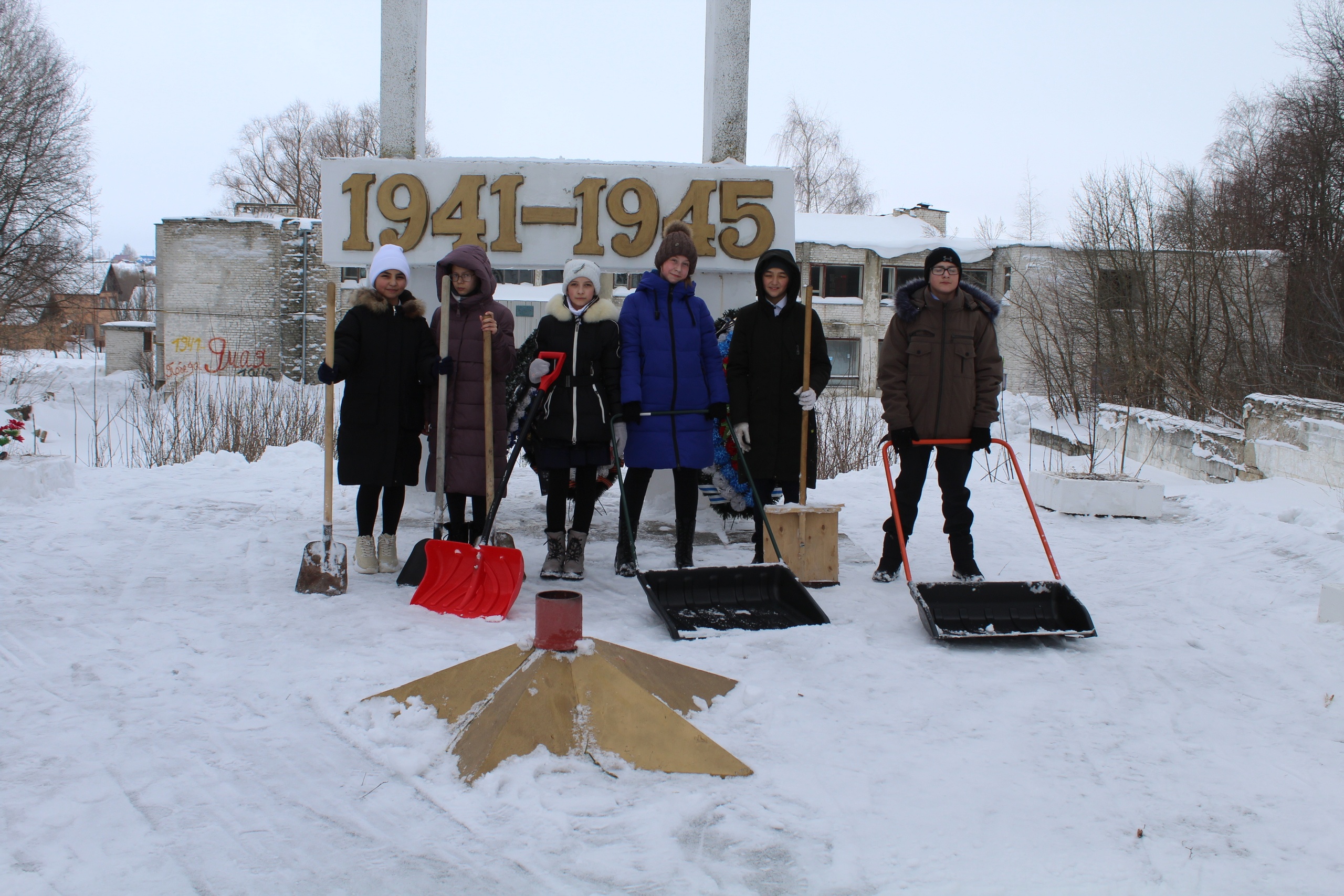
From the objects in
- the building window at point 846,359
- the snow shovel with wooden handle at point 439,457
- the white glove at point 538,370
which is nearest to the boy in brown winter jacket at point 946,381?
the white glove at point 538,370

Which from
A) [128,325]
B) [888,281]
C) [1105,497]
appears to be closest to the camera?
[1105,497]

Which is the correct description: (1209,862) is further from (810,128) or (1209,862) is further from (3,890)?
(810,128)

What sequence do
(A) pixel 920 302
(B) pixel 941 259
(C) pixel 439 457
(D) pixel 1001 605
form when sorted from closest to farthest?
(D) pixel 1001 605 → (B) pixel 941 259 → (A) pixel 920 302 → (C) pixel 439 457

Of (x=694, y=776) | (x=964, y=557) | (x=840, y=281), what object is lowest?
(x=694, y=776)

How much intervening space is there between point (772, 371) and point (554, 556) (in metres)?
1.55

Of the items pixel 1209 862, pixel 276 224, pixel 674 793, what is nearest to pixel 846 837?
pixel 674 793

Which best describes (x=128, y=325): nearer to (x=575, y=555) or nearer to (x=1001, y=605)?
(x=575, y=555)

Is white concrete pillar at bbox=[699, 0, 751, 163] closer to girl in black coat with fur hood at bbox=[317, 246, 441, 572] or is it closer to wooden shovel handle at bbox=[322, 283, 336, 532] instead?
girl in black coat with fur hood at bbox=[317, 246, 441, 572]

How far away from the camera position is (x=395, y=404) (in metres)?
4.75

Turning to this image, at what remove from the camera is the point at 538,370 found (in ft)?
15.3

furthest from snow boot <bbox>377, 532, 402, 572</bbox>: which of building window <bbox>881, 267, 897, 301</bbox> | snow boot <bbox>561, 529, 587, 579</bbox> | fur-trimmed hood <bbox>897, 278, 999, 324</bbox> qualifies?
building window <bbox>881, 267, 897, 301</bbox>

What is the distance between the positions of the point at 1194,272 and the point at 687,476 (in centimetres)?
1283

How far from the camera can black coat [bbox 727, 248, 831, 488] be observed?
16.4 ft

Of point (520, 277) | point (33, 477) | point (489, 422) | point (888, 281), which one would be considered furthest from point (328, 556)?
point (888, 281)
